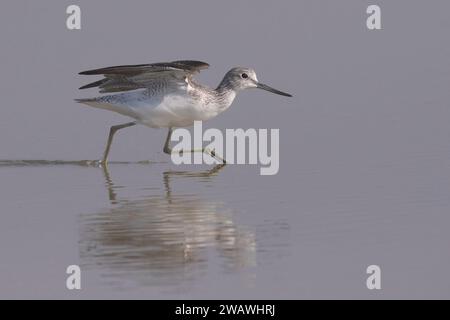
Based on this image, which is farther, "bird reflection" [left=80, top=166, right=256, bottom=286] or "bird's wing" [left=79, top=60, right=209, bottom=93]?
"bird's wing" [left=79, top=60, right=209, bottom=93]

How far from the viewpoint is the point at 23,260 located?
10.5 metres

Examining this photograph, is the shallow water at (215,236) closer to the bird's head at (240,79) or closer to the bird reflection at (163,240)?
the bird reflection at (163,240)

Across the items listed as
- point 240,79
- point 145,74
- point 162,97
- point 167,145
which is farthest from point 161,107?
point 240,79

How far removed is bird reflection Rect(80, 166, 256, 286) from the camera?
1012 centimetres

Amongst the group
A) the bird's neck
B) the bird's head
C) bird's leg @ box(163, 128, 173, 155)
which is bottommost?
bird's leg @ box(163, 128, 173, 155)

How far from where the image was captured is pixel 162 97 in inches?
651

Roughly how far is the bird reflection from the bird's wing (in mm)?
2337

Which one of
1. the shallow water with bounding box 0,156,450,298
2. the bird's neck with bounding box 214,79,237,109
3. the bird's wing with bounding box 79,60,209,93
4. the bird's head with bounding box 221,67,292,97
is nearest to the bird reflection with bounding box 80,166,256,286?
the shallow water with bounding box 0,156,450,298

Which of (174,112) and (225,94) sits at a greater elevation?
(225,94)

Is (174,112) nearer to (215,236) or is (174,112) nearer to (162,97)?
(162,97)

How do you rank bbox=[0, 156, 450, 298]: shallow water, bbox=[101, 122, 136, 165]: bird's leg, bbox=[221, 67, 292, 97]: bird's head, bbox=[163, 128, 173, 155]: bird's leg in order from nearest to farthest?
bbox=[0, 156, 450, 298]: shallow water, bbox=[101, 122, 136, 165]: bird's leg, bbox=[163, 128, 173, 155]: bird's leg, bbox=[221, 67, 292, 97]: bird's head

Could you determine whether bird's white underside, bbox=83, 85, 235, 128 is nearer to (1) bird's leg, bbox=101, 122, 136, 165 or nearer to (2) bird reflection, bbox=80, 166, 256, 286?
(1) bird's leg, bbox=101, 122, 136, 165

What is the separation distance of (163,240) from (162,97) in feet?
17.9

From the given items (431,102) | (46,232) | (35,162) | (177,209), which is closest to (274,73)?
(431,102)
